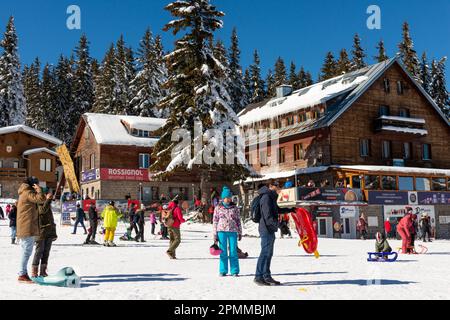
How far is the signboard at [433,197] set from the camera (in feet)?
113

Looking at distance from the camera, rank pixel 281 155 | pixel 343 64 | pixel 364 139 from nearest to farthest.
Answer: pixel 364 139
pixel 281 155
pixel 343 64

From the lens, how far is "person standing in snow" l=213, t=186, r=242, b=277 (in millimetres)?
9812

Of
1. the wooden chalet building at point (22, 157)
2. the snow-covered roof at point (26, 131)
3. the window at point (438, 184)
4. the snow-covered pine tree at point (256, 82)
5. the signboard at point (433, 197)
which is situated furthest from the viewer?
the snow-covered pine tree at point (256, 82)

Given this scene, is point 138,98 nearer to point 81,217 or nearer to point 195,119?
point 195,119

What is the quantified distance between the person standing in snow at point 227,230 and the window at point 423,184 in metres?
28.3

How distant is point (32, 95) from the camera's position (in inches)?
2968

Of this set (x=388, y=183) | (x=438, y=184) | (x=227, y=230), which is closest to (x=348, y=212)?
(x=388, y=183)

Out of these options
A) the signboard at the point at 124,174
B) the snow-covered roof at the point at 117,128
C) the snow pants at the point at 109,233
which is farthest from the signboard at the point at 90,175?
the snow pants at the point at 109,233

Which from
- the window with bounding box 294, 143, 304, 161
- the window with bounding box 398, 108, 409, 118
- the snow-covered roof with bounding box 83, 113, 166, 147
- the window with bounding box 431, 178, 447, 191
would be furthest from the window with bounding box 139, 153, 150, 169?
the window with bounding box 431, 178, 447, 191

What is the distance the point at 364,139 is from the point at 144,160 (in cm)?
1915

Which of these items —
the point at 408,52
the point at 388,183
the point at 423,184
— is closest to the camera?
the point at 388,183

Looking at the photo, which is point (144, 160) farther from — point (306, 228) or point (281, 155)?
point (306, 228)

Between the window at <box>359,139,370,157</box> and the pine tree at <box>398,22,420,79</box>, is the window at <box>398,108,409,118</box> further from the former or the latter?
the pine tree at <box>398,22,420,79</box>

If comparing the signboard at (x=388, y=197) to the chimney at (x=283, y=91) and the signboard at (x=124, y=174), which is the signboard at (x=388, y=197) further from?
the signboard at (x=124, y=174)
